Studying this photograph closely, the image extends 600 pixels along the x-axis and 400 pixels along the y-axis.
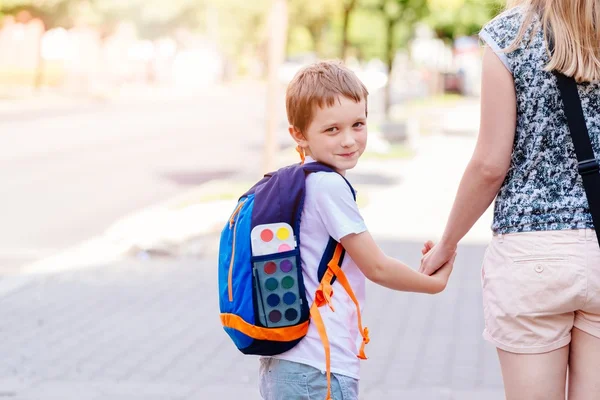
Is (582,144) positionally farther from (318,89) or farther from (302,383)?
(302,383)

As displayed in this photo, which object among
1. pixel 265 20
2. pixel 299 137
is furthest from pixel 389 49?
pixel 299 137

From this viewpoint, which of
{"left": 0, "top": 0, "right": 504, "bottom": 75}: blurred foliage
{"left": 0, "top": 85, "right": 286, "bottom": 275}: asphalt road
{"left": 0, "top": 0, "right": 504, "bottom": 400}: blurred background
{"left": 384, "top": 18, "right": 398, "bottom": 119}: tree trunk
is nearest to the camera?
{"left": 0, "top": 0, "right": 504, "bottom": 400}: blurred background

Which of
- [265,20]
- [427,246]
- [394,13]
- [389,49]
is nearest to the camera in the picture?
[427,246]

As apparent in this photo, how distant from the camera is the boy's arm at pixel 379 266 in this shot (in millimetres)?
2545

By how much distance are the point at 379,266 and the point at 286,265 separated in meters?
0.24

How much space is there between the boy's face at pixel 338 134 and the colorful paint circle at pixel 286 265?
0.28m

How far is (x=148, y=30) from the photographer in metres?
67.1

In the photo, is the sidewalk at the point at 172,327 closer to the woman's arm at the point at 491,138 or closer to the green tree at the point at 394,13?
the woman's arm at the point at 491,138

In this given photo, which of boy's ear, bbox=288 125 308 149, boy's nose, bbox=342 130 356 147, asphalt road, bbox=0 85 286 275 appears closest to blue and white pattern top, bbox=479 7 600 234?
boy's nose, bbox=342 130 356 147

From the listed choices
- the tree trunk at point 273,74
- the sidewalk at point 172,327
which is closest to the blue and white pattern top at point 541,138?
the sidewalk at point 172,327

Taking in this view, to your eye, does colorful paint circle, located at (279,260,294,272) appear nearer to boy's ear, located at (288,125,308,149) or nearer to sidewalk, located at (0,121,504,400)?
boy's ear, located at (288,125,308,149)

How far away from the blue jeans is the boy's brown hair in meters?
0.61

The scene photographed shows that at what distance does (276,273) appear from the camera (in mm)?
2537

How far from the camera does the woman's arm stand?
2531 mm
